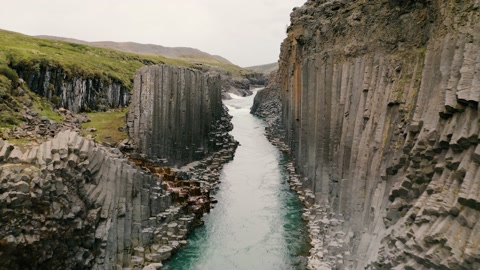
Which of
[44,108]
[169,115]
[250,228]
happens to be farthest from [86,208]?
[169,115]

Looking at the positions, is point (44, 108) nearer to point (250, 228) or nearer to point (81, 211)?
point (81, 211)

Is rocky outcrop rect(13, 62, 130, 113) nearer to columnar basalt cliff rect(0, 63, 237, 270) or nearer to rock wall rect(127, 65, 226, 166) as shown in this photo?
rock wall rect(127, 65, 226, 166)

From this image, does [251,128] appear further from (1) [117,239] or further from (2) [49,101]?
(1) [117,239]

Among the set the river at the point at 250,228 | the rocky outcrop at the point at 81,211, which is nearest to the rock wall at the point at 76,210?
the rocky outcrop at the point at 81,211

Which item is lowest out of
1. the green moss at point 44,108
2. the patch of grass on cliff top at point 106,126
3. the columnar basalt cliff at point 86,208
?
the columnar basalt cliff at point 86,208

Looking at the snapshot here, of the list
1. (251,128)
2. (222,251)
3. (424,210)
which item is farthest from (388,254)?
(251,128)

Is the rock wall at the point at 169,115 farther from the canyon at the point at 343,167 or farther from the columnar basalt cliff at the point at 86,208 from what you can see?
the columnar basalt cliff at the point at 86,208

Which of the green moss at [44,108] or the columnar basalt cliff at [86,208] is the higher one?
the green moss at [44,108]
